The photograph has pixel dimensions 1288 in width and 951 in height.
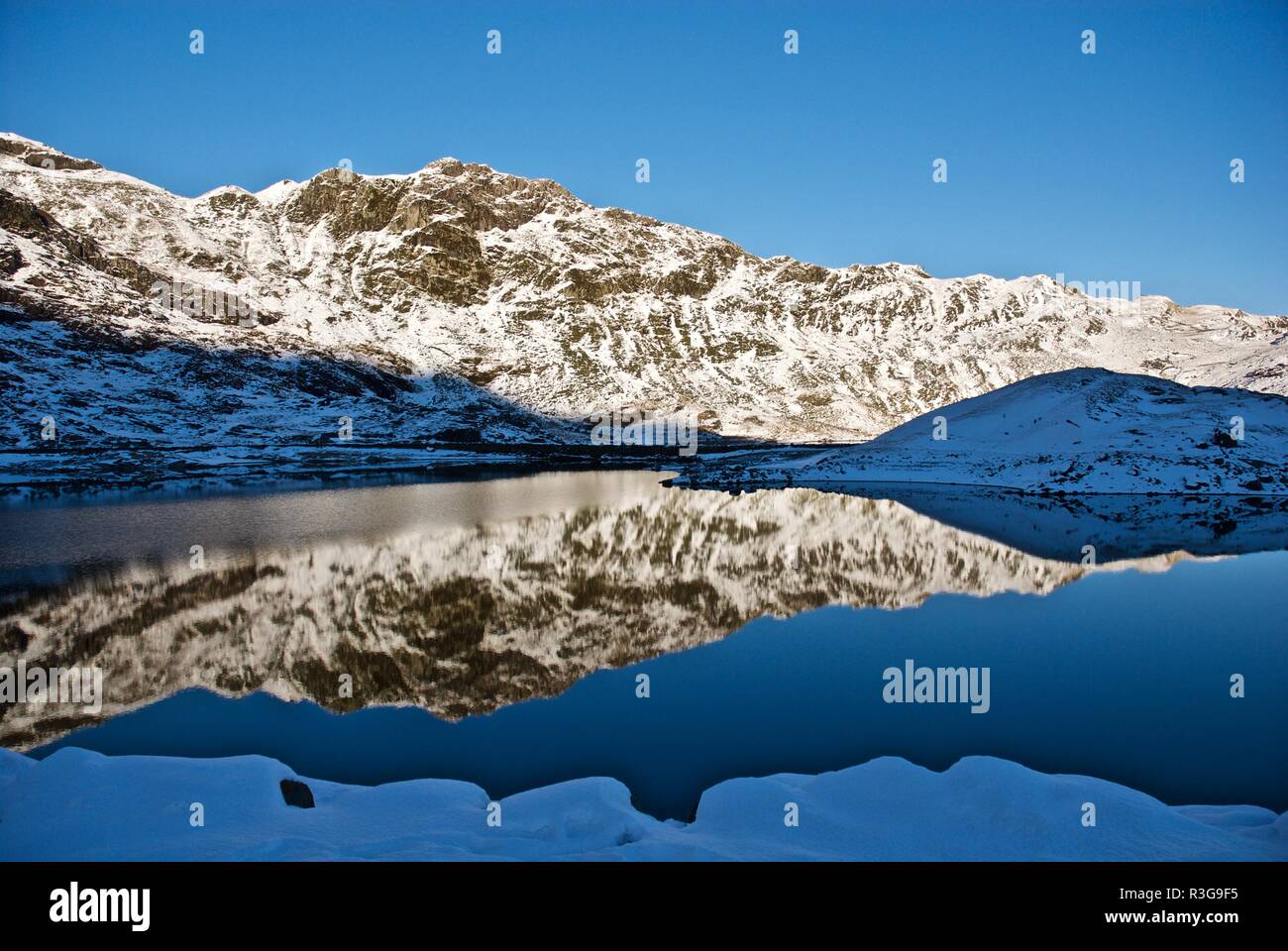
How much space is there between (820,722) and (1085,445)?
252 ft

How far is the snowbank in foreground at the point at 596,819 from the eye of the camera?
10383mm

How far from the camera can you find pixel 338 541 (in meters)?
45.7

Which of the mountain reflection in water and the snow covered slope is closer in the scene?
the mountain reflection in water

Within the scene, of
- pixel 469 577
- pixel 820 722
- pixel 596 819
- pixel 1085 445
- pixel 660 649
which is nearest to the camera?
pixel 596 819

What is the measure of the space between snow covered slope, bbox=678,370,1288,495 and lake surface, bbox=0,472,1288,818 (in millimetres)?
24689

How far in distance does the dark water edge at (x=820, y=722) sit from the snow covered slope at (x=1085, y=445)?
55318 mm

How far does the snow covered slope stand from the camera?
72.9 metres

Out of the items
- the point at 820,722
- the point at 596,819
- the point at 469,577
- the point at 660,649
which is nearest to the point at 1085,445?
the point at 469,577

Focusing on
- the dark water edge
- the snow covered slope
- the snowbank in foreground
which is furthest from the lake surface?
the snow covered slope

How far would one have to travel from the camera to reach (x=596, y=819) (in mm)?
11906

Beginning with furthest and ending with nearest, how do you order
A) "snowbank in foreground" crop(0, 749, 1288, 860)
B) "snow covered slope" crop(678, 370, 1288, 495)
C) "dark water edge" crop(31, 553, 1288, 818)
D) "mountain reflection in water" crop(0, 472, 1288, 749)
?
1. "snow covered slope" crop(678, 370, 1288, 495)
2. "mountain reflection in water" crop(0, 472, 1288, 749)
3. "dark water edge" crop(31, 553, 1288, 818)
4. "snowbank in foreground" crop(0, 749, 1288, 860)

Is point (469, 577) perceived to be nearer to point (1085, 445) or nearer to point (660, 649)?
point (660, 649)

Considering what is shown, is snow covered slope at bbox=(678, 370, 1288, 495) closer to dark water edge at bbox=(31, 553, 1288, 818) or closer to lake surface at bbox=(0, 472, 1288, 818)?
lake surface at bbox=(0, 472, 1288, 818)
